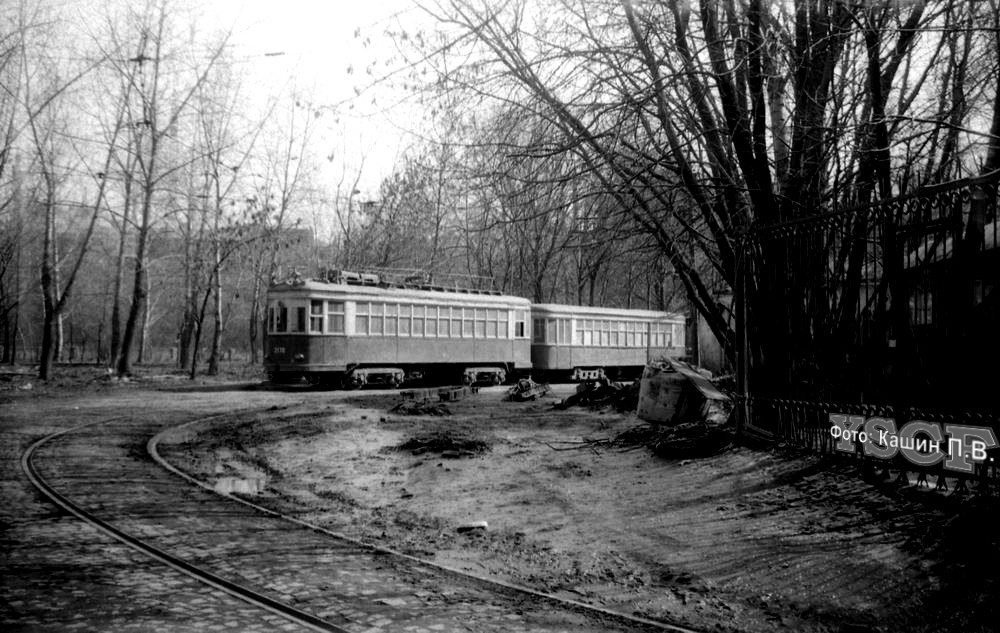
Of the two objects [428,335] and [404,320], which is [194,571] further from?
[428,335]

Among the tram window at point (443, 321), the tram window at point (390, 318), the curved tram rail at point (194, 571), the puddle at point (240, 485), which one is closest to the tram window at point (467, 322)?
the tram window at point (443, 321)

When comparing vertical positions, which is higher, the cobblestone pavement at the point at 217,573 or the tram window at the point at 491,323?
the tram window at the point at 491,323

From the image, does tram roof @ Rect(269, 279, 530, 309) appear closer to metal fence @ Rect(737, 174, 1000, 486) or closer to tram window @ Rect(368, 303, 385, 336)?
tram window @ Rect(368, 303, 385, 336)

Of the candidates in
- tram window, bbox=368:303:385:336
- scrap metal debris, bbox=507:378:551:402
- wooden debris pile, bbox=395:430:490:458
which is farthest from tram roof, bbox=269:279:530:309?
wooden debris pile, bbox=395:430:490:458

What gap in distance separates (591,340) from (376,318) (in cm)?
957

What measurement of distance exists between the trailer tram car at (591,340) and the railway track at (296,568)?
2004cm

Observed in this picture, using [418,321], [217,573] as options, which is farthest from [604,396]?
[217,573]

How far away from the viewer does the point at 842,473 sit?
21.5ft

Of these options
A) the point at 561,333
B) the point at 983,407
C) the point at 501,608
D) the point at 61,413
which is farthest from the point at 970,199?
the point at 561,333

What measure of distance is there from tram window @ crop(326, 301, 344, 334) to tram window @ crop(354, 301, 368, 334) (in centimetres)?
46

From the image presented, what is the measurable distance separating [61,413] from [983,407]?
15.8 m

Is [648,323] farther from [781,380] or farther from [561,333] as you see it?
[781,380]

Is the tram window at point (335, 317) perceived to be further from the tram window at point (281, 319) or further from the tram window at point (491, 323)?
the tram window at point (491, 323)

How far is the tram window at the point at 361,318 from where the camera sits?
2238cm
